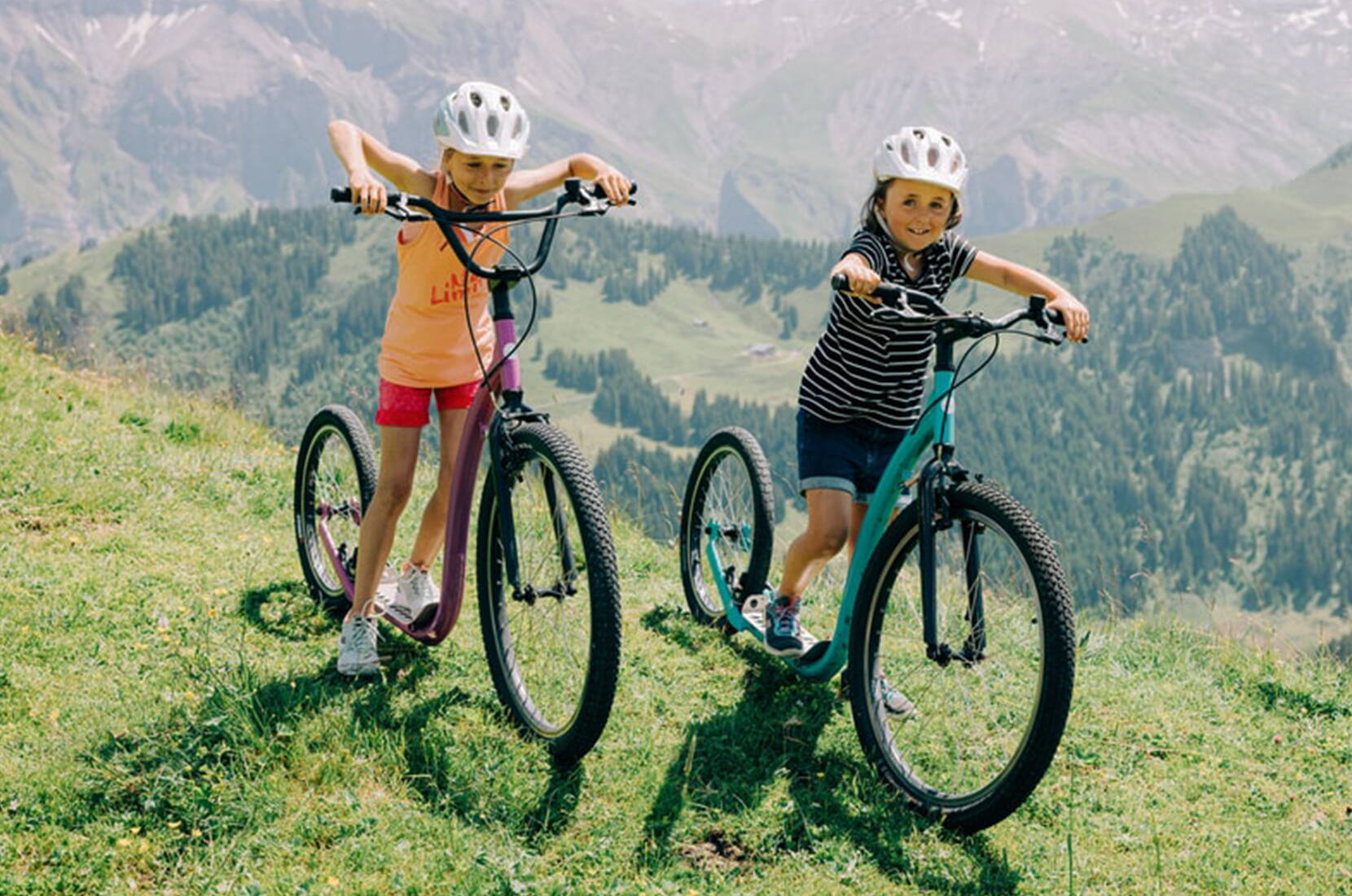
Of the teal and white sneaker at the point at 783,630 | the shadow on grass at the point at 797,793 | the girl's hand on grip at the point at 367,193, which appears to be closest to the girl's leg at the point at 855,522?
the teal and white sneaker at the point at 783,630

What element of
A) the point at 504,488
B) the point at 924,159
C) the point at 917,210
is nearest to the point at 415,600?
the point at 504,488

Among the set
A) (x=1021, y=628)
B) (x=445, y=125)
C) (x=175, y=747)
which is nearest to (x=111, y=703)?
(x=175, y=747)

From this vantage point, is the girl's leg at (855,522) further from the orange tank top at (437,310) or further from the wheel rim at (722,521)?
the orange tank top at (437,310)

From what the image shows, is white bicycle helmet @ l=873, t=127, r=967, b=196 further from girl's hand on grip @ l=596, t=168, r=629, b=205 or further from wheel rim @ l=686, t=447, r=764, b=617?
wheel rim @ l=686, t=447, r=764, b=617

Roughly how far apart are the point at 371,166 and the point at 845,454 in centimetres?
290

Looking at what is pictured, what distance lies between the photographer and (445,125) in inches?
223

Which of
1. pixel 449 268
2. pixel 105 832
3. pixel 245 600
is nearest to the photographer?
pixel 105 832

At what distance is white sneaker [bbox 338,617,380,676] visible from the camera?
20.4 ft

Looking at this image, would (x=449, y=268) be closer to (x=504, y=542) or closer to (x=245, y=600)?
(x=504, y=542)

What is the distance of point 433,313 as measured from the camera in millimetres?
6219

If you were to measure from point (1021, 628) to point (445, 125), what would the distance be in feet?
12.3

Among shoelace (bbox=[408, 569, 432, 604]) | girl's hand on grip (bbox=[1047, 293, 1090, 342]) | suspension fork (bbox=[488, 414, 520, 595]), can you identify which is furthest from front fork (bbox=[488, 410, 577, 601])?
girl's hand on grip (bbox=[1047, 293, 1090, 342])

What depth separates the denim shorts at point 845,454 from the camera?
6.31 meters

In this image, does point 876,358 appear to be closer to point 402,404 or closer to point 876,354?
point 876,354
